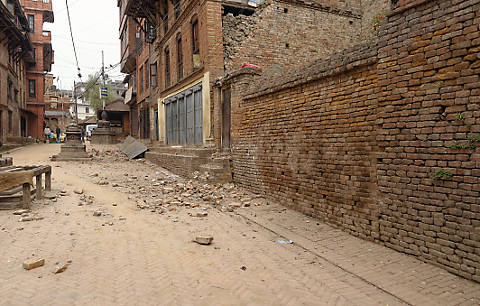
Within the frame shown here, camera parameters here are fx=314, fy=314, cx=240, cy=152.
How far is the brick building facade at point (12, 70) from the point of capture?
2198cm

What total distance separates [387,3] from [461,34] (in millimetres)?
11363

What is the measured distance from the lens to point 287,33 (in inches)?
502

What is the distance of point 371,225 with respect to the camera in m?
5.17

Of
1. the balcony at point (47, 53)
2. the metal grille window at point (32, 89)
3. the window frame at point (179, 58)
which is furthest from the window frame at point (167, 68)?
the balcony at point (47, 53)

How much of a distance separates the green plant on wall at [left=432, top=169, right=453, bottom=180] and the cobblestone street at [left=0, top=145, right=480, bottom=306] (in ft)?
3.96

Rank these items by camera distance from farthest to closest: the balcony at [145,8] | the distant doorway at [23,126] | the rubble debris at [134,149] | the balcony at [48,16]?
the balcony at [48,16] < the distant doorway at [23,126] < the balcony at [145,8] < the rubble debris at [134,149]

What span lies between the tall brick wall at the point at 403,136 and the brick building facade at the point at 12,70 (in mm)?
22816

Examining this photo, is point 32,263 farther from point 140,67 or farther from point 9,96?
point 9,96

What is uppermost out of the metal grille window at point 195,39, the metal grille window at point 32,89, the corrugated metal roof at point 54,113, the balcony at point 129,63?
the balcony at point 129,63

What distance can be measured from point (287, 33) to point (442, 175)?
10.1 meters

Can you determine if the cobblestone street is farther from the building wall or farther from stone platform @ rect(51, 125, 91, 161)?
the building wall

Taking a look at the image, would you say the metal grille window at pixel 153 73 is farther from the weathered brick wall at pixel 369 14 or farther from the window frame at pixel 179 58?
the weathered brick wall at pixel 369 14

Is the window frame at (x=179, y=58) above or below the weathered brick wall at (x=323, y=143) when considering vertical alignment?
above

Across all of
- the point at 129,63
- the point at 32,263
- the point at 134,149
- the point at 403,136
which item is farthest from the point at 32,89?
the point at 403,136
